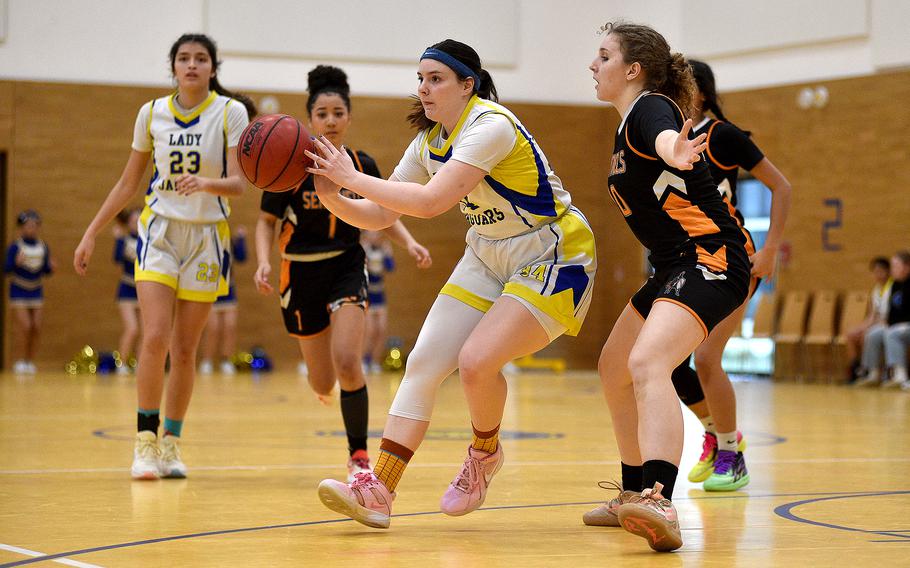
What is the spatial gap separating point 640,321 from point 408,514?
1.24 meters

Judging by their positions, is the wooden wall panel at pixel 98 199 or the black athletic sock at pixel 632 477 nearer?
the black athletic sock at pixel 632 477

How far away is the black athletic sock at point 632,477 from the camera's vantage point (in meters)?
4.61

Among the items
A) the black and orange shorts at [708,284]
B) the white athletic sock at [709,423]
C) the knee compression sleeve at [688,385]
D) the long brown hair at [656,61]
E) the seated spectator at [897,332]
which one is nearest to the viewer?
the black and orange shorts at [708,284]

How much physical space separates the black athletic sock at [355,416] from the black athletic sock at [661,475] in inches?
86.1

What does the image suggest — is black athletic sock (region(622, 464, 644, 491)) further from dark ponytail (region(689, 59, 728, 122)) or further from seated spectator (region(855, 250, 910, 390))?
seated spectator (region(855, 250, 910, 390))

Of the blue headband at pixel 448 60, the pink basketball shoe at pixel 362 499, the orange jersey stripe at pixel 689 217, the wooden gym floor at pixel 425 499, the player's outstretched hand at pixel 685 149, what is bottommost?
the wooden gym floor at pixel 425 499

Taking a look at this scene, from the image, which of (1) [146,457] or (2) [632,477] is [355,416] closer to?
(1) [146,457]

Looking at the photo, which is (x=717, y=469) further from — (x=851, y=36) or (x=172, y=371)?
(x=851, y=36)

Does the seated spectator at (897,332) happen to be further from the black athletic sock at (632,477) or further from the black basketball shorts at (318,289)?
the black athletic sock at (632,477)

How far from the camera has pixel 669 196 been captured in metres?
4.17

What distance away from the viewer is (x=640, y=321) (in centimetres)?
445

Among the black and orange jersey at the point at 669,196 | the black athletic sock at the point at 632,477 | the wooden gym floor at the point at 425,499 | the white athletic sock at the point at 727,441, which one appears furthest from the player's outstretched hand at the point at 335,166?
the white athletic sock at the point at 727,441

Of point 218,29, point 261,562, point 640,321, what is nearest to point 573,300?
point 640,321

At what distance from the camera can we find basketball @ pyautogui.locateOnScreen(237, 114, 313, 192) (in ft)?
13.4
